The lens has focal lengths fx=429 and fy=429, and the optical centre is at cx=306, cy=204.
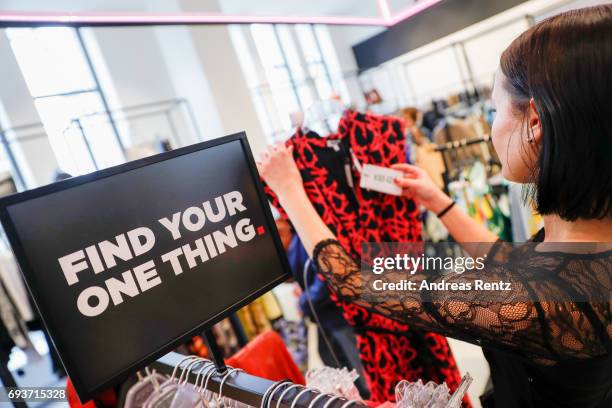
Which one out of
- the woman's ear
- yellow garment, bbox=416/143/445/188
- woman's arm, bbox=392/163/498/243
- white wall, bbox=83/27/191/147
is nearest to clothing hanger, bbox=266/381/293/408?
the woman's ear

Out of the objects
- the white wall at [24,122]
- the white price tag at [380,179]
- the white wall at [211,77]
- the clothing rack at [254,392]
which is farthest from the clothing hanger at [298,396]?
the white wall at [24,122]

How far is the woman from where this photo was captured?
0.63 metres

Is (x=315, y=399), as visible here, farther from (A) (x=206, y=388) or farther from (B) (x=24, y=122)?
(B) (x=24, y=122)

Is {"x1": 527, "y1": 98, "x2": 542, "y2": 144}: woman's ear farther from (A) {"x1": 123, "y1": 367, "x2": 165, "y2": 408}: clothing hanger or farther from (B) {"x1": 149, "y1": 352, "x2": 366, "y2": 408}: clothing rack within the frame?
(A) {"x1": 123, "y1": 367, "x2": 165, "y2": 408}: clothing hanger

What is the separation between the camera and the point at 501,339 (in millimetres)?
681

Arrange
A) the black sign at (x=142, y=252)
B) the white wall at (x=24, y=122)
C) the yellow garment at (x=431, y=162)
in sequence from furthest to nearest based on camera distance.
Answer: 1. the white wall at (x=24, y=122)
2. the yellow garment at (x=431, y=162)
3. the black sign at (x=142, y=252)

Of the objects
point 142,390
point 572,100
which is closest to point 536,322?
point 572,100

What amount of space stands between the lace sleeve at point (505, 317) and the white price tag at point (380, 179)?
19.0 inches

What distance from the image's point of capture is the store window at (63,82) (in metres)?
4.39

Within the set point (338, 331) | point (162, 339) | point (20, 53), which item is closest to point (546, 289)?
point (162, 339)

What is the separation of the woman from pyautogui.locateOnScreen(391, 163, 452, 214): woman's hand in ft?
1.29

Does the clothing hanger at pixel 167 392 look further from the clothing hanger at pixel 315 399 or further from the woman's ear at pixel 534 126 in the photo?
the woman's ear at pixel 534 126

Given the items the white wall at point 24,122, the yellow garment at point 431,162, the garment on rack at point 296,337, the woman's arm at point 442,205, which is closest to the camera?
the woman's arm at point 442,205

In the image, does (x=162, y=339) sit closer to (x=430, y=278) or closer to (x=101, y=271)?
(x=101, y=271)
